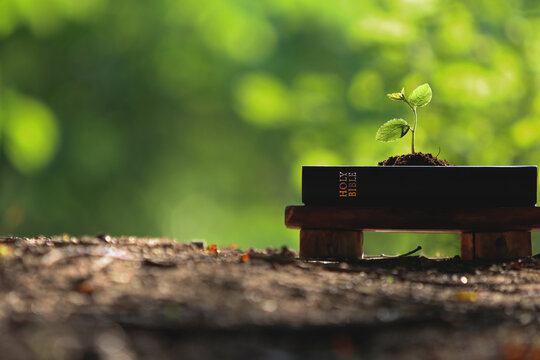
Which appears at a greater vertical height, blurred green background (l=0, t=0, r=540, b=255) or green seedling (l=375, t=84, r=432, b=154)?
blurred green background (l=0, t=0, r=540, b=255)

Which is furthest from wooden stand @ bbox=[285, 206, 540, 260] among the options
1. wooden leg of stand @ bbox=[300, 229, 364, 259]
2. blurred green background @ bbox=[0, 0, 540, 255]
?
blurred green background @ bbox=[0, 0, 540, 255]

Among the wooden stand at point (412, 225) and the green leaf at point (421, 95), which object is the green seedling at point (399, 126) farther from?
the wooden stand at point (412, 225)

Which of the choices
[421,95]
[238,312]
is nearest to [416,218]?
[421,95]

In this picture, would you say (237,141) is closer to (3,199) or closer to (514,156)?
(3,199)

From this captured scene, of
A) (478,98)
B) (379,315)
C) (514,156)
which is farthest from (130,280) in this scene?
(514,156)

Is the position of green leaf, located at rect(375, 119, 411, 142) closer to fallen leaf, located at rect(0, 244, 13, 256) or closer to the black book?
the black book

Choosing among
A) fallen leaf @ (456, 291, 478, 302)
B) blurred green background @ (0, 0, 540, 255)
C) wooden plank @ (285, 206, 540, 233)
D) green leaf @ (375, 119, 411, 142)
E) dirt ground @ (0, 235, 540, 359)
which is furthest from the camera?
blurred green background @ (0, 0, 540, 255)

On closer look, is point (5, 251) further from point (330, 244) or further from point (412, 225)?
point (412, 225)
